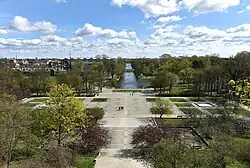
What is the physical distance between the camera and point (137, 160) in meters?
21.5

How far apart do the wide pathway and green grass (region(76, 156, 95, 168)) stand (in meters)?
0.36

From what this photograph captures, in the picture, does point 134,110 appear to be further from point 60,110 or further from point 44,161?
point 44,161

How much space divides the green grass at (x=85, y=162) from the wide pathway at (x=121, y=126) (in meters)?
0.36

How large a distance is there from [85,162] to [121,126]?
43.1 feet

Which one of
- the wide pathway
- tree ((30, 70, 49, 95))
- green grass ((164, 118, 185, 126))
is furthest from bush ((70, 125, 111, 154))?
tree ((30, 70, 49, 95))

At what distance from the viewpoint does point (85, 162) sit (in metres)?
20.7

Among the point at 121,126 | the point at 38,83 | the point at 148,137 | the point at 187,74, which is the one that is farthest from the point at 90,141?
the point at 187,74

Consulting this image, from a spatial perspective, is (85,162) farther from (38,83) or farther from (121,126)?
(38,83)

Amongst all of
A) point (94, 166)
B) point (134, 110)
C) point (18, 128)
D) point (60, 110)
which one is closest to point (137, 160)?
point (94, 166)

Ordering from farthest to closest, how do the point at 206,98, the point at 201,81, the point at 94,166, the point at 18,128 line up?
1. the point at 201,81
2. the point at 206,98
3. the point at 94,166
4. the point at 18,128

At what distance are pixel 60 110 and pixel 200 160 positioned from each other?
40.6 feet

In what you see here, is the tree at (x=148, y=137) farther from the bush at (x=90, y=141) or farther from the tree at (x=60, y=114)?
the tree at (x=60, y=114)

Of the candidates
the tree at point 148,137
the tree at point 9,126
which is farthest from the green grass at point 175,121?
the tree at point 9,126

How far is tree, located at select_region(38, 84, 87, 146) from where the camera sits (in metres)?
22.9
